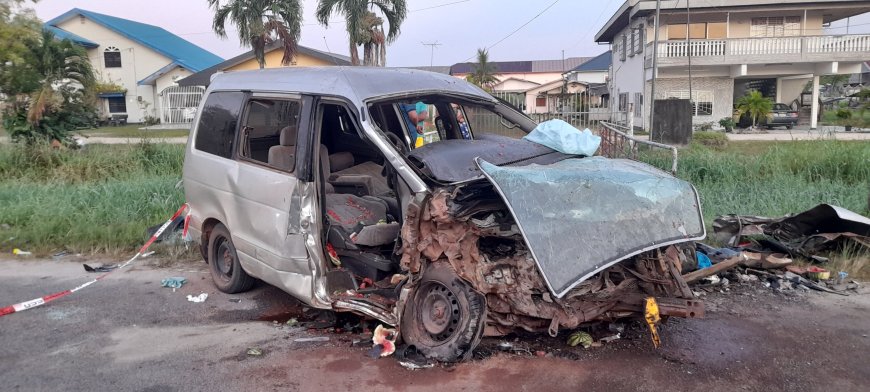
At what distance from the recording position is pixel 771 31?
30109 millimetres

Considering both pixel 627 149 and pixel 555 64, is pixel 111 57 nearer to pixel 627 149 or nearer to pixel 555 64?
pixel 627 149

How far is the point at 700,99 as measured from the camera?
99.7 feet

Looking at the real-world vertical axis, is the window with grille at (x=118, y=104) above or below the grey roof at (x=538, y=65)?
below

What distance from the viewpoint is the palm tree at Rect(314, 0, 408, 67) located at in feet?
65.7

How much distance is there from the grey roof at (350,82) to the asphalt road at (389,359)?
188 cm

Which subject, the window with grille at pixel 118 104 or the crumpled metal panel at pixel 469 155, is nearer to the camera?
the crumpled metal panel at pixel 469 155

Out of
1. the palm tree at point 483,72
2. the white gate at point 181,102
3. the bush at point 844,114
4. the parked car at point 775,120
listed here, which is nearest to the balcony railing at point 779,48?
the parked car at point 775,120

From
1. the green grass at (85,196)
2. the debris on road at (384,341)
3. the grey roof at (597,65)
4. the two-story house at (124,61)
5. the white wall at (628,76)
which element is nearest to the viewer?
the debris on road at (384,341)

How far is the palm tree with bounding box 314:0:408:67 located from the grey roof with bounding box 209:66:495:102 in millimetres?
14089

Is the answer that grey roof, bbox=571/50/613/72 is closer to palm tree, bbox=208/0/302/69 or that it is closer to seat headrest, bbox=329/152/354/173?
palm tree, bbox=208/0/302/69

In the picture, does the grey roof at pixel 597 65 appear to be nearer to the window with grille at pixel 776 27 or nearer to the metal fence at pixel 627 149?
the window with grille at pixel 776 27

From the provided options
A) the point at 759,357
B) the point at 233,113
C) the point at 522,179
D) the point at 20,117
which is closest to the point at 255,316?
the point at 233,113

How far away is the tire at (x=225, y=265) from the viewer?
601cm

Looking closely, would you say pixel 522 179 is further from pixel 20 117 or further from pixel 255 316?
pixel 20 117
